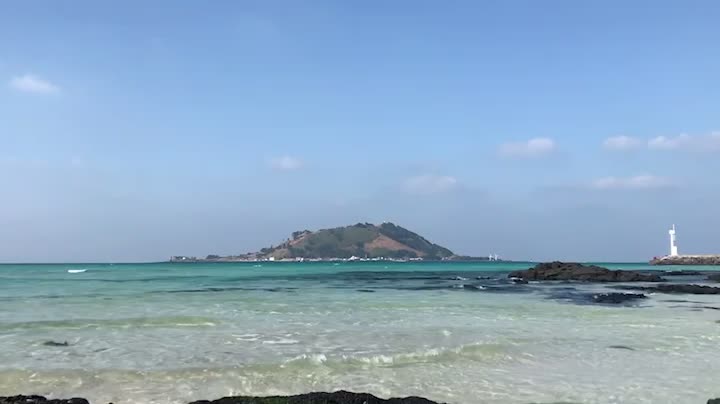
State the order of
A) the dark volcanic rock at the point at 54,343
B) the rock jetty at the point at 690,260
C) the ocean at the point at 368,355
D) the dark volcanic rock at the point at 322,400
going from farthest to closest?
the rock jetty at the point at 690,260 → the dark volcanic rock at the point at 54,343 → the ocean at the point at 368,355 → the dark volcanic rock at the point at 322,400

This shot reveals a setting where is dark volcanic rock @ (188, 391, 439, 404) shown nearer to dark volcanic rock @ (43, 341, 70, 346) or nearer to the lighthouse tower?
dark volcanic rock @ (43, 341, 70, 346)

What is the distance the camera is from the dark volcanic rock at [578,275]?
5966cm

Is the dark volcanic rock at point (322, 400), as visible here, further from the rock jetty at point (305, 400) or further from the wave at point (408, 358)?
the wave at point (408, 358)

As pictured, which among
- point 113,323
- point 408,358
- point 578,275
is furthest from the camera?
point 578,275

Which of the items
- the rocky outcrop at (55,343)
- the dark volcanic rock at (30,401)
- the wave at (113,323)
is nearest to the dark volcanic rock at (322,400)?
the dark volcanic rock at (30,401)

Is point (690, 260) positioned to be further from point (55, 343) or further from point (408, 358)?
point (55, 343)

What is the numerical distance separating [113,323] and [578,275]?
2166 inches

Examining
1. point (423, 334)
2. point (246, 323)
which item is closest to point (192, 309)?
point (246, 323)

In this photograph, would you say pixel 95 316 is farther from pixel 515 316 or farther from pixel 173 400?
pixel 515 316

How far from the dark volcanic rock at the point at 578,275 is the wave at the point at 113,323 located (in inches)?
1999

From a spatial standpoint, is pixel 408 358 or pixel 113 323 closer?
pixel 408 358

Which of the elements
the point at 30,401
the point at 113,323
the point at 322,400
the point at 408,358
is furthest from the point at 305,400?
the point at 113,323

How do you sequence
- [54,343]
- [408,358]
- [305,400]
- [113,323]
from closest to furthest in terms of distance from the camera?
[305,400]
[408,358]
[54,343]
[113,323]

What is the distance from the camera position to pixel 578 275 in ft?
205
